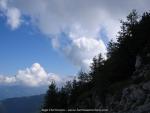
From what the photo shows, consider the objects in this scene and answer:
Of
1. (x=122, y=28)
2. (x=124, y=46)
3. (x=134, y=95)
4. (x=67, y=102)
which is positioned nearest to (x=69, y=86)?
(x=67, y=102)

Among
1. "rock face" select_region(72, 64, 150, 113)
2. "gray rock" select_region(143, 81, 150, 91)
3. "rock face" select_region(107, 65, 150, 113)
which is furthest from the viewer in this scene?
"gray rock" select_region(143, 81, 150, 91)

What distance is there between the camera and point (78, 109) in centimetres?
7675

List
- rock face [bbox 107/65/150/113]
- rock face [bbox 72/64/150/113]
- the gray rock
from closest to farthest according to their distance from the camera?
rock face [bbox 72/64/150/113], rock face [bbox 107/65/150/113], the gray rock

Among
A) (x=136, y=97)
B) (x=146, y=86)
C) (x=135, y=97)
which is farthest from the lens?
(x=135, y=97)

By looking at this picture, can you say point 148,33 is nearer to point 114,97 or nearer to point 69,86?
point 114,97

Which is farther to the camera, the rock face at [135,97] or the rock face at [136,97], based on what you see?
the rock face at [136,97]

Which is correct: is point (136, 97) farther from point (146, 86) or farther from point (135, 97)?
point (146, 86)

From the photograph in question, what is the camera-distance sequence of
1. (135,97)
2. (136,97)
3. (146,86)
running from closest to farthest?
(146,86) → (136,97) → (135,97)

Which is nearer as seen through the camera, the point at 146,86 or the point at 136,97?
the point at 146,86

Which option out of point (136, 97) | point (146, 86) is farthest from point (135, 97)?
point (146, 86)

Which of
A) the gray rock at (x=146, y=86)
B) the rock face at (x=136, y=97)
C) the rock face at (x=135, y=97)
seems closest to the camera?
the rock face at (x=135, y=97)

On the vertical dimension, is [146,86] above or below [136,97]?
above

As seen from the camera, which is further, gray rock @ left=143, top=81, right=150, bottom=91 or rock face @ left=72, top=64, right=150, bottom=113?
gray rock @ left=143, top=81, right=150, bottom=91

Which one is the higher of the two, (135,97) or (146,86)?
(146,86)
